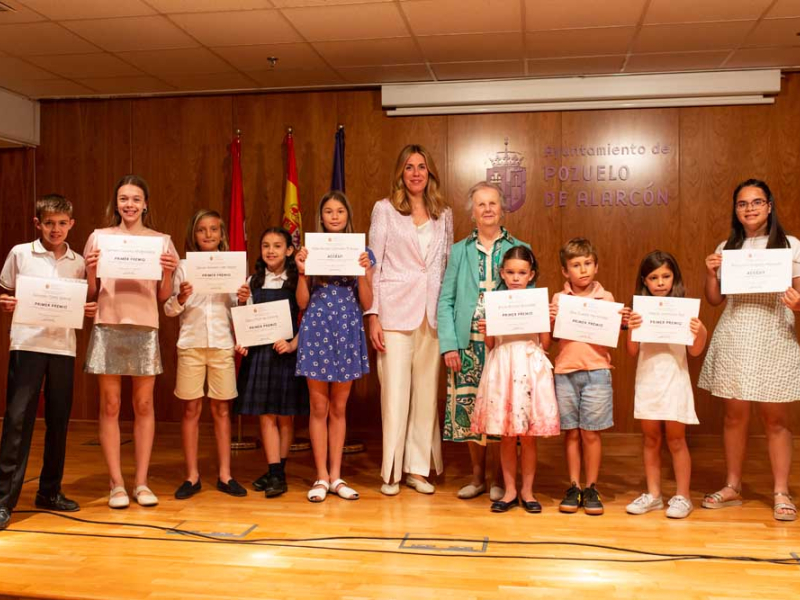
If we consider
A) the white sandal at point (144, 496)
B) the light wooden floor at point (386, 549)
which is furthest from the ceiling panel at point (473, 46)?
the white sandal at point (144, 496)

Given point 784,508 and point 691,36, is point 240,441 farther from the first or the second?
point 691,36

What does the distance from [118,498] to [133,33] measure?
2.72 metres

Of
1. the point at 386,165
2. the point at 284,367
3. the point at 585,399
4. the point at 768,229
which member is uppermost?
the point at 386,165

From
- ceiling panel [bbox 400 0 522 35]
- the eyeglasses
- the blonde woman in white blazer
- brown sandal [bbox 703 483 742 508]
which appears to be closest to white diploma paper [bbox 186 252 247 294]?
the blonde woman in white blazer

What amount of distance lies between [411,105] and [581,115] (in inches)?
49.5

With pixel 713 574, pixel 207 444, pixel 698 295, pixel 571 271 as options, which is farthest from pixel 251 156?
pixel 713 574

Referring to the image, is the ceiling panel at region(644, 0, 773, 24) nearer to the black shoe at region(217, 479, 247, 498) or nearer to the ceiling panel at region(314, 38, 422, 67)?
the ceiling panel at region(314, 38, 422, 67)

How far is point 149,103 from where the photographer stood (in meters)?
5.87

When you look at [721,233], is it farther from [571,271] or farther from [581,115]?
[571,271]

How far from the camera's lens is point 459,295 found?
3.78 m

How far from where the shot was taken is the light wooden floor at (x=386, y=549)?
2688 millimetres

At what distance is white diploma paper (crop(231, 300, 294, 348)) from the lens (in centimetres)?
377

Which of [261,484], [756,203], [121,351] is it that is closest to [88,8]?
Result: [121,351]

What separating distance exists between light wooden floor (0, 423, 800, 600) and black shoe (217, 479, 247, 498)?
53mm
